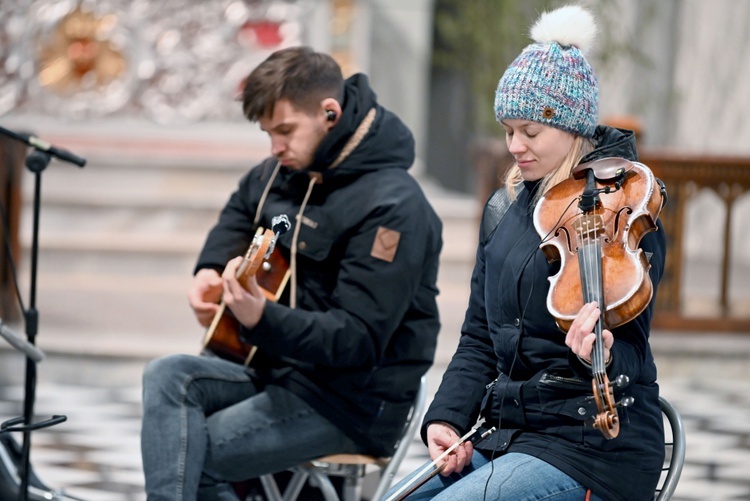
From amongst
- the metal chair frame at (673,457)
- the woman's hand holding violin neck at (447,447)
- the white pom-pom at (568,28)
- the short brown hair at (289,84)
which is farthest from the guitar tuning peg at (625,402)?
the short brown hair at (289,84)

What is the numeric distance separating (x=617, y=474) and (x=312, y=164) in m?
1.13

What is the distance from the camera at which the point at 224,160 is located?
25.5 ft

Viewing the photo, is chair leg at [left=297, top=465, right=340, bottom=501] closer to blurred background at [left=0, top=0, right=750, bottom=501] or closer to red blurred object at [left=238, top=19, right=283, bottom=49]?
blurred background at [left=0, top=0, right=750, bottom=501]

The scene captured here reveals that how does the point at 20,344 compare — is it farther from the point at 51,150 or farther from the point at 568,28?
the point at 568,28

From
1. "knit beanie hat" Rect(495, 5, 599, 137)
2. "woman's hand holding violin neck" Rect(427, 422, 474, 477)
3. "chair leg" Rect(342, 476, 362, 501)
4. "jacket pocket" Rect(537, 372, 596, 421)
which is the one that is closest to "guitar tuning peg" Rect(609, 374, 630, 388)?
"jacket pocket" Rect(537, 372, 596, 421)

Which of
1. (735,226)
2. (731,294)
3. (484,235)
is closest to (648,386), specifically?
(484,235)

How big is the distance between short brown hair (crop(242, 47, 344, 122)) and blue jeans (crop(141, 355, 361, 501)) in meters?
0.62

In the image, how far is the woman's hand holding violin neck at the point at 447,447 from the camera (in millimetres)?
2172

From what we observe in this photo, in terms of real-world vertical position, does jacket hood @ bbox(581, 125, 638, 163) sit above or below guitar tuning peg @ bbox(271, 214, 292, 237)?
above

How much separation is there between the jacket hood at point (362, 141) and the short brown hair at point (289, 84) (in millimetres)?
69

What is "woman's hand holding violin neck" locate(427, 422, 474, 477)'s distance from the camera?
217 centimetres

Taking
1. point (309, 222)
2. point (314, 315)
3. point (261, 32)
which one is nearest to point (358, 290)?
point (314, 315)

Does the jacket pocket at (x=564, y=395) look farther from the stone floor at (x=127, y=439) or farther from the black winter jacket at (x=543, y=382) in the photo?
the stone floor at (x=127, y=439)

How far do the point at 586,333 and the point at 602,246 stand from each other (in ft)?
0.55
